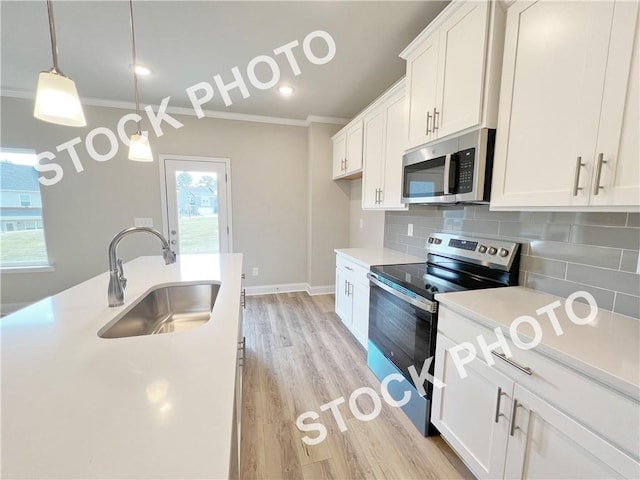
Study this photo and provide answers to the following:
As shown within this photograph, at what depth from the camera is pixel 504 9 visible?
133cm

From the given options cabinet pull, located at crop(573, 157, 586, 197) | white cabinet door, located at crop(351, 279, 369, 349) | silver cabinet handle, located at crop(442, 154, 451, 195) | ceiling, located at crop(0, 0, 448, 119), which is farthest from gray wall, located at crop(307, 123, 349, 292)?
cabinet pull, located at crop(573, 157, 586, 197)

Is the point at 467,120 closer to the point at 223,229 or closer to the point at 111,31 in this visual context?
the point at 111,31

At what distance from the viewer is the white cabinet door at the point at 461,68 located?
4.53 ft

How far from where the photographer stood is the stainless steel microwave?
4.71 feet

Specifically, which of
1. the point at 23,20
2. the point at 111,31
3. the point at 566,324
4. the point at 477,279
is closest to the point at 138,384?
the point at 566,324

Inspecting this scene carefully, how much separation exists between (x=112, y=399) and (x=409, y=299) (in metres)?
1.40

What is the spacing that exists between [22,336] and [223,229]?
2916 mm

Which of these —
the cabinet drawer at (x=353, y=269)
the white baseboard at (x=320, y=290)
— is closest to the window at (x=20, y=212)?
the white baseboard at (x=320, y=290)

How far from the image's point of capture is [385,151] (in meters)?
2.46

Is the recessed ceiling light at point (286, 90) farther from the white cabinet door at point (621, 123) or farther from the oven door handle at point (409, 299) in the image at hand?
the white cabinet door at point (621, 123)

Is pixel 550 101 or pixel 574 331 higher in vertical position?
pixel 550 101

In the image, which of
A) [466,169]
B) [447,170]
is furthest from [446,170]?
[466,169]

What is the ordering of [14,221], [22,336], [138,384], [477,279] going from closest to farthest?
[138,384] → [22,336] → [477,279] → [14,221]

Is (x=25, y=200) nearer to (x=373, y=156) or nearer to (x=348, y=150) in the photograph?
(x=348, y=150)
